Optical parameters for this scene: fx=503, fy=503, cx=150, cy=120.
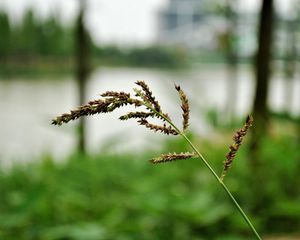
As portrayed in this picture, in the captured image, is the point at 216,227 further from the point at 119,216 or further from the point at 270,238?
the point at 119,216

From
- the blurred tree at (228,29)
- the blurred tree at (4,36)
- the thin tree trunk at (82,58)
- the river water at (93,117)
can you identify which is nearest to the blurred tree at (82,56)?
the thin tree trunk at (82,58)

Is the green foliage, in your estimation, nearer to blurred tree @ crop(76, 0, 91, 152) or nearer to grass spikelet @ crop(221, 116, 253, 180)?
grass spikelet @ crop(221, 116, 253, 180)

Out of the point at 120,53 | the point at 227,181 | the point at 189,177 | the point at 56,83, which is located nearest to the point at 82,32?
the point at 189,177

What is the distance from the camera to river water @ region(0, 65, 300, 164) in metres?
6.17

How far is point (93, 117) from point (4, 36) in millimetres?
27983

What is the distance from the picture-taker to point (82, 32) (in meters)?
10.5

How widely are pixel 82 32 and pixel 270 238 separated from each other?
7172mm

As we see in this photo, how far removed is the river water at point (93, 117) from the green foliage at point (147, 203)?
593 millimetres

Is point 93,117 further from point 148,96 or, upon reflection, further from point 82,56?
point 148,96

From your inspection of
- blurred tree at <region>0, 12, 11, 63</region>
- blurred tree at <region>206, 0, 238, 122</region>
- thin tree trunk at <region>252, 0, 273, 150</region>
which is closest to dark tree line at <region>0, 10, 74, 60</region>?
blurred tree at <region>0, 12, 11, 63</region>

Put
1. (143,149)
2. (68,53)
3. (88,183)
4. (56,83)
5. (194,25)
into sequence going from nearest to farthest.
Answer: (88,183) < (143,149) < (56,83) < (68,53) < (194,25)

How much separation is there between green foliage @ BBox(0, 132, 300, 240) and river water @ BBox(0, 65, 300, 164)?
1.94 ft

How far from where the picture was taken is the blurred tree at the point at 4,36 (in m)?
45.0

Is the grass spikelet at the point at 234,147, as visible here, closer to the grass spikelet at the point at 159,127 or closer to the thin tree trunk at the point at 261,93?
the grass spikelet at the point at 159,127
